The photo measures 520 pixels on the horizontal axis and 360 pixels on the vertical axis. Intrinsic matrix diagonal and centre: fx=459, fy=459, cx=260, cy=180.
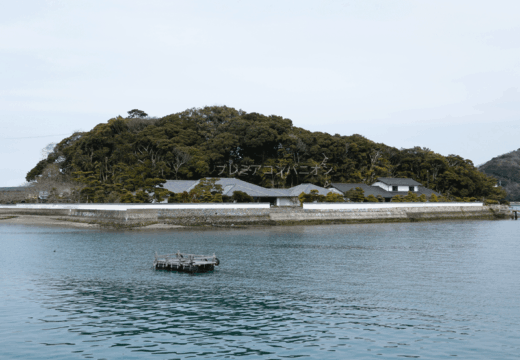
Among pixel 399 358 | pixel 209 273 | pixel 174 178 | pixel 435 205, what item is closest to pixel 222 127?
pixel 174 178

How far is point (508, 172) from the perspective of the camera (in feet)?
544

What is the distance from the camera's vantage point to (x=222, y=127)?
280 feet

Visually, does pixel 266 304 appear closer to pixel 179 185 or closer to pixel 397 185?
pixel 179 185

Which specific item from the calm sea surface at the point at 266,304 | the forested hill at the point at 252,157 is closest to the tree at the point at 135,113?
the forested hill at the point at 252,157

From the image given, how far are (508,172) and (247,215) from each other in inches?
5831

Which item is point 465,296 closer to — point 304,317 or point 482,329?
point 482,329

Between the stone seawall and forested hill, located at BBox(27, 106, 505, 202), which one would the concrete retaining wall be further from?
forested hill, located at BBox(27, 106, 505, 202)

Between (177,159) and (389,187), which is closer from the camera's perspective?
(177,159)

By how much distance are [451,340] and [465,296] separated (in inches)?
219

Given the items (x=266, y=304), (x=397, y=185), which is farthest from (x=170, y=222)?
(x=397, y=185)

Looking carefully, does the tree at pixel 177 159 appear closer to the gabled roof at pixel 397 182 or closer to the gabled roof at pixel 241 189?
the gabled roof at pixel 241 189

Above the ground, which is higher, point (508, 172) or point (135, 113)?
point (135, 113)

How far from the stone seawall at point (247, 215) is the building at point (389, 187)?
30.3 feet

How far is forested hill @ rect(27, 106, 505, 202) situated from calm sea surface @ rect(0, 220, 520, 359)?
45.7 metres
